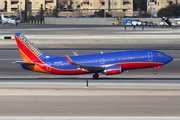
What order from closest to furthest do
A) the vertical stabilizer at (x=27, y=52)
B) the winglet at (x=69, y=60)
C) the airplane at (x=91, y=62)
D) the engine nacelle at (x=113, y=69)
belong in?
1. the winglet at (x=69, y=60)
2. the engine nacelle at (x=113, y=69)
3. the airplane at (x=91, y=62)
4. the vertical stabilizer at (x=27, y=52)

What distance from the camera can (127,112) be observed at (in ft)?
85.1

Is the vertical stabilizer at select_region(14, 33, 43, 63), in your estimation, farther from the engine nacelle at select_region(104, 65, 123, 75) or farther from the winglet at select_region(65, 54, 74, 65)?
the engine nacelle at select_region(104, 65, 123, 75)

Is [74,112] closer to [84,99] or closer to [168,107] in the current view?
[84,99]

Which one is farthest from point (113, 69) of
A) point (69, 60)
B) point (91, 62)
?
point (69, 60)

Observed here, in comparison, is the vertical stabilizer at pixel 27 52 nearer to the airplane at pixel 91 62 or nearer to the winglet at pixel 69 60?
the airplane at pixel 91 62

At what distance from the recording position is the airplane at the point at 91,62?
44.9 m

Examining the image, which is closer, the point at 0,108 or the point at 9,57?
the point at 0,108

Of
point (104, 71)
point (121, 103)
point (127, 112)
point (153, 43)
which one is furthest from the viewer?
point (153, 43)

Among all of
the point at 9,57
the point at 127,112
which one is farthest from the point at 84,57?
the point at 9,57

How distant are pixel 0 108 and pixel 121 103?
34.2ft

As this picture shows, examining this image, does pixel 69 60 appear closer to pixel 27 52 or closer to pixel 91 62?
pixel 91 62

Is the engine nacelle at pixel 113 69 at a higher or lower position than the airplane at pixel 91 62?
lower

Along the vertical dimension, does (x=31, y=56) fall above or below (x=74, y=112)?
above

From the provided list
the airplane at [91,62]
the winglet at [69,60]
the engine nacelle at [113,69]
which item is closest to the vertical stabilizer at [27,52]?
the airplane at [91,62]
